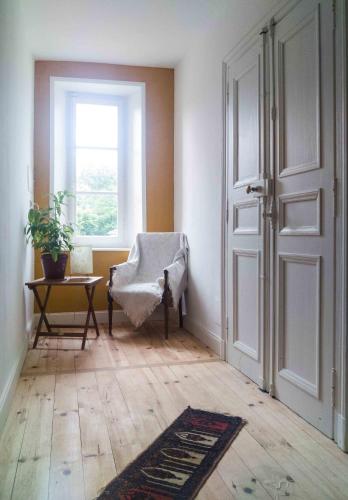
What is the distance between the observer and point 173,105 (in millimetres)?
4262

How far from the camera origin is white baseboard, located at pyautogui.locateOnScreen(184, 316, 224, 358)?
3.01 metres

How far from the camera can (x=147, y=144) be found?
4.22 metres

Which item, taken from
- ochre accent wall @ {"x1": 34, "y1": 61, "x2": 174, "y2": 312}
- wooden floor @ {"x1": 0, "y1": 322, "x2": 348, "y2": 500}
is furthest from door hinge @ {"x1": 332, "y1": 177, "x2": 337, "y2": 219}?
ochre accent wall @ {"x1": 34, "y1": 61, "x2": 174, "y2": 312}

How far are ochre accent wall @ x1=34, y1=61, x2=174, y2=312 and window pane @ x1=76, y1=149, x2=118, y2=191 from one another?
428 millimetres

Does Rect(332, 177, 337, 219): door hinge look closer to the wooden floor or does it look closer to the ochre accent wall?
the wooden floor

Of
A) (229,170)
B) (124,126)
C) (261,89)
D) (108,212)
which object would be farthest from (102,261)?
(261,89)

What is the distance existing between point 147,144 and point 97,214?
0.89 meters

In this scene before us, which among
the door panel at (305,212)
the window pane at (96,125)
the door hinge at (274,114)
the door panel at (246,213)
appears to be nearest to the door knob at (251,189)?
the door panel at (246,213)

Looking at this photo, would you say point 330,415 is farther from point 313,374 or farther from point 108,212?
point 108,212

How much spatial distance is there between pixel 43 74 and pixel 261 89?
2.49m

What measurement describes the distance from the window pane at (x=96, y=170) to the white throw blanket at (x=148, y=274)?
2.62 feet

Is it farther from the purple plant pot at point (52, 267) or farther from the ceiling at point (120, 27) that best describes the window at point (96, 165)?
the purple plant pot at point (52, 267)

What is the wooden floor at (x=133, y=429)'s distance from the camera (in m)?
1.44

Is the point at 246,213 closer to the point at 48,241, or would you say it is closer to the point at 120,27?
the point at 48,241
